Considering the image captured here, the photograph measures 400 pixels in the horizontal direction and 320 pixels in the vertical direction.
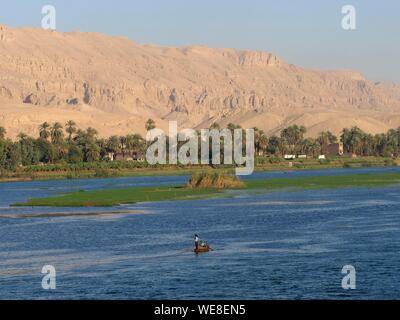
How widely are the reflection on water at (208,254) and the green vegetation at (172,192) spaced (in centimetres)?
849

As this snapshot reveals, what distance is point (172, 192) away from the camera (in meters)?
129

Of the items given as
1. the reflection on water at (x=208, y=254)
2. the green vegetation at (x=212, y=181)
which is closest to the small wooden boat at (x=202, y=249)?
the reflection on water at (x=208, y=254)

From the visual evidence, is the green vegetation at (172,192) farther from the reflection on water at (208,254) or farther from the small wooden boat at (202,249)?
the small wooden boat at (202,249)

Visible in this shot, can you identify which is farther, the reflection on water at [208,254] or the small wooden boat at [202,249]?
the small wooden boat at [202,249]

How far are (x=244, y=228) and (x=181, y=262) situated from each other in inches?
806

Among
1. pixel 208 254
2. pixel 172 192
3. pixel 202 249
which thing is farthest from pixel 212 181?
pixel 208 254

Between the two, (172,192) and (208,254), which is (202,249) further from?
(172,192)

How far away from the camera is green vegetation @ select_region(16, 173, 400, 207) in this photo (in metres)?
116

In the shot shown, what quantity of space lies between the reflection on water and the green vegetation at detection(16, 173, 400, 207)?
8.49 metres

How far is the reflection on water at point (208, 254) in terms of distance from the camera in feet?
165

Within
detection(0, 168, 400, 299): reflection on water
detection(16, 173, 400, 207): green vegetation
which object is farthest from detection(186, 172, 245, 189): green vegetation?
detection(0, 168, 400, 299): reflection on water

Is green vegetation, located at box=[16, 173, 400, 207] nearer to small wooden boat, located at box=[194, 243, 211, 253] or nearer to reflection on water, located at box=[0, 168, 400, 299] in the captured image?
reflection on water, located at box=[0, 168, 400, 299]
